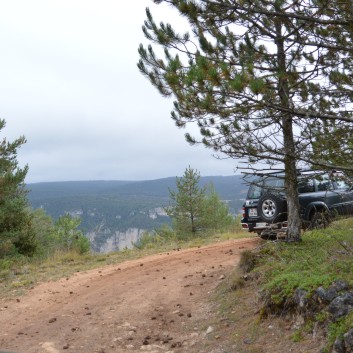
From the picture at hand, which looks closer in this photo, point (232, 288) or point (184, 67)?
point (184, 67)

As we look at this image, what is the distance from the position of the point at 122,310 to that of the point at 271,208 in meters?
5.04

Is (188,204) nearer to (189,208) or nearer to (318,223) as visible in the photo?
(189,208)

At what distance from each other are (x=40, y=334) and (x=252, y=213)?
24.4ft

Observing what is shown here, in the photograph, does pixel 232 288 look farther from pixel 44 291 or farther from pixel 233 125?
pixel 44 291

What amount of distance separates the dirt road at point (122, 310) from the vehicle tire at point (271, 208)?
4.51 feet

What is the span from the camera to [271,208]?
11.5m

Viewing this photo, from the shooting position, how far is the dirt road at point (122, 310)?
6.88 m

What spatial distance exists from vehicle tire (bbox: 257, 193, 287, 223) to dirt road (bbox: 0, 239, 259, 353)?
1376mm

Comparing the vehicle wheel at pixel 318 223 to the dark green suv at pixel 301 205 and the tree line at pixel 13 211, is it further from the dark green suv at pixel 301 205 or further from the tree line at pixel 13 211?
the tree line at pixel 13 211

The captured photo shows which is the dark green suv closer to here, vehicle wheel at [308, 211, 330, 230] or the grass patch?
vehicle wheel at [308, 211, 330, 230]

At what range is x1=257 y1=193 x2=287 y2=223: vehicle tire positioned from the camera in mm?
11355

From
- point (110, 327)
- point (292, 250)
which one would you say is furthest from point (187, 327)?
point (292, 250)

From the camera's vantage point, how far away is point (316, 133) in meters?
7.61

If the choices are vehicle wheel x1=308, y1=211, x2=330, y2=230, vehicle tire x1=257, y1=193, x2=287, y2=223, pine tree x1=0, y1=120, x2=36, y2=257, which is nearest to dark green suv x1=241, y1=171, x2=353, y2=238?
vehicle tire x1=257, y1=193, x2=287, y2=223
